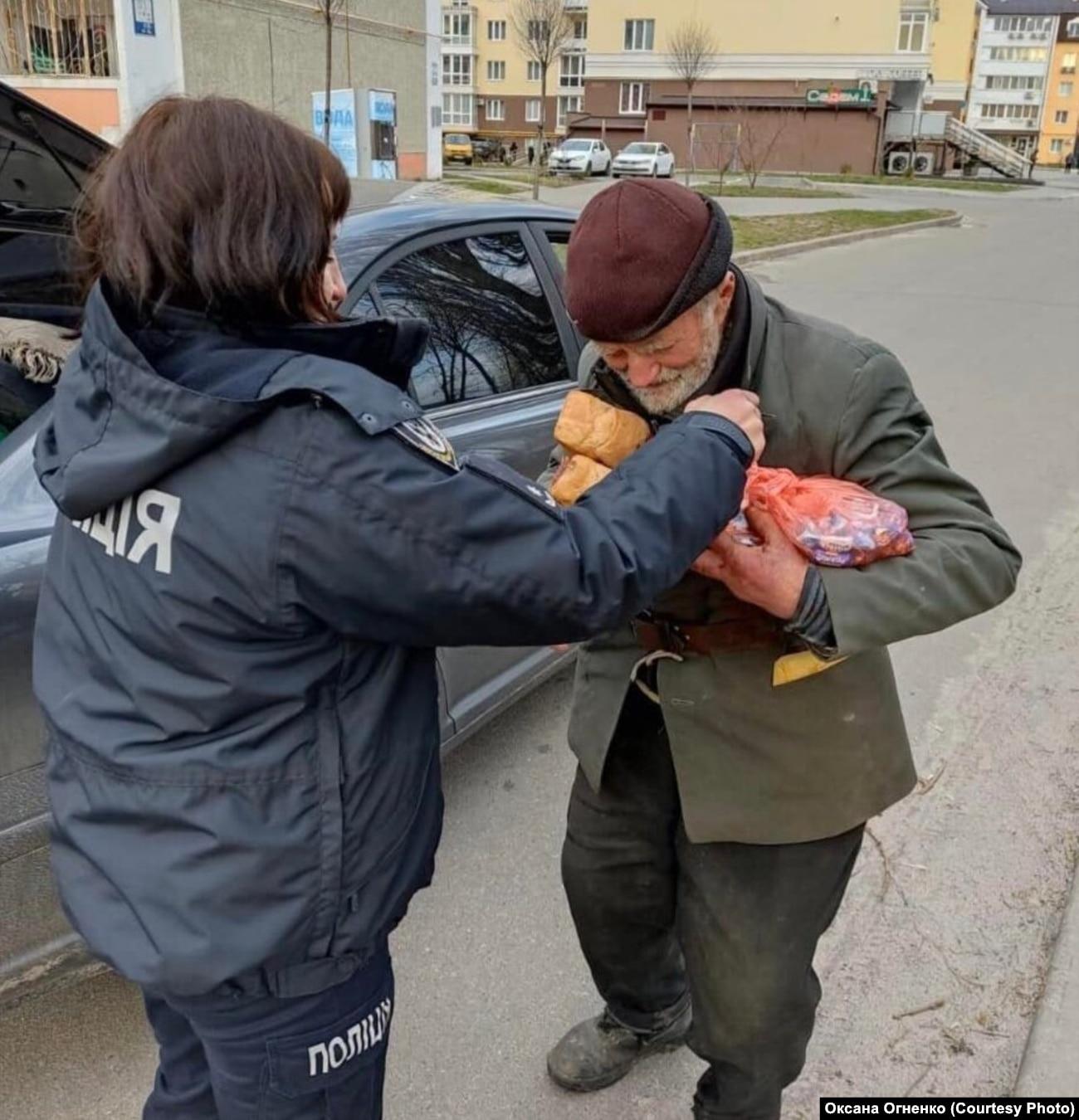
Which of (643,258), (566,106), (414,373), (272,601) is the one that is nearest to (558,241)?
(414,373)

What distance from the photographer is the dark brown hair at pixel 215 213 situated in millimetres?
1217

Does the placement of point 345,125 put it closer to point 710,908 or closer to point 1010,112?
point 710,908

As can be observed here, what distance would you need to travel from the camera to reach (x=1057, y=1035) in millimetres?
2326

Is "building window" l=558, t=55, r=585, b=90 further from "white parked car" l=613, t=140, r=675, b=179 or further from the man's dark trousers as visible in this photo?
the man's dark trousers

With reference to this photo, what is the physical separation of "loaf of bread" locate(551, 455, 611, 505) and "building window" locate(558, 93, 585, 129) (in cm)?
6640

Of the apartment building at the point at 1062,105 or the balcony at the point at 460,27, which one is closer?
the balcony at the point at 460,27

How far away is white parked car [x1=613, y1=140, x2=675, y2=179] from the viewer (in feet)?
121

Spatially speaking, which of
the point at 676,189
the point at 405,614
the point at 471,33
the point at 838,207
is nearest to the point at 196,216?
the point at 405,614

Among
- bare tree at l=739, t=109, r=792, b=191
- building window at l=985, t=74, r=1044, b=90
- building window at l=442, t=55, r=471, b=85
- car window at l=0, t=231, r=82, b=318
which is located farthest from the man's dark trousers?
building window at l=985, t=74, r=1044, b=90

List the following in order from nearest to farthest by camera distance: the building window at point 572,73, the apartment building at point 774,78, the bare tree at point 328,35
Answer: the bare tree at point 328,35 → the apartment building at point 774,78 → the building window at point 572,73

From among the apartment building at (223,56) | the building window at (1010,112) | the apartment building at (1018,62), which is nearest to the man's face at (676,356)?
the apartment building at (223,56)

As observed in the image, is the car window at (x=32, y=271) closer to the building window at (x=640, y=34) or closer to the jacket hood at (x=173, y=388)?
the jacket hood at (x=173, y=388)

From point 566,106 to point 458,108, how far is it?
6325 millimetres

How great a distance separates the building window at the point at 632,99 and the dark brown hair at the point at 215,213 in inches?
2153
